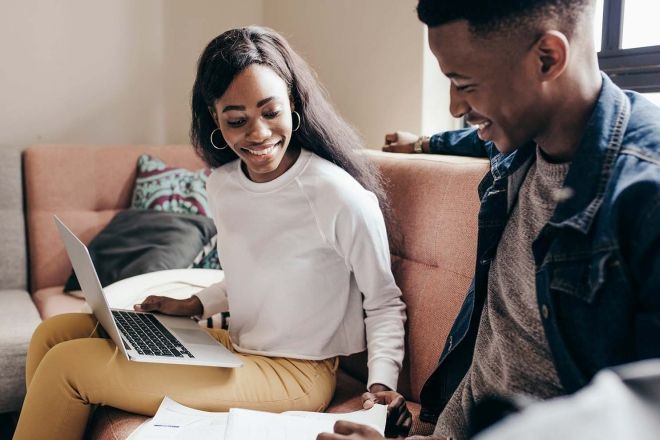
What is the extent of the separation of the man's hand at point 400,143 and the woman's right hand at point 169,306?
0.64 meters

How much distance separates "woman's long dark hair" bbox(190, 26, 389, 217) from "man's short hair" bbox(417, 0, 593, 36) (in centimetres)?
62

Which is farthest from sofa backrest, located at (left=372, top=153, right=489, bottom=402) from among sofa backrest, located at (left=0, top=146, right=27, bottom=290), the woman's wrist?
sofa backrest, located at (left=0, top=146, right=27, bottom=290)

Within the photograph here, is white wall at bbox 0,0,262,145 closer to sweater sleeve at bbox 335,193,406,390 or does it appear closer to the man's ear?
sweater sleeve at bbox 335,193,406,390

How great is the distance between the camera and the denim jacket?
0.74 metres

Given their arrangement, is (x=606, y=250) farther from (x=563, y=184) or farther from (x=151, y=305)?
(x=151, y=305)

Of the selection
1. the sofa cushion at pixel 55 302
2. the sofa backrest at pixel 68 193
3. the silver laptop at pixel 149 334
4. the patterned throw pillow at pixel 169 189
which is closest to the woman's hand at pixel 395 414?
the silver laptop at pixel 149 334

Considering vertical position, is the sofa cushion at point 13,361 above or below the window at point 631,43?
below

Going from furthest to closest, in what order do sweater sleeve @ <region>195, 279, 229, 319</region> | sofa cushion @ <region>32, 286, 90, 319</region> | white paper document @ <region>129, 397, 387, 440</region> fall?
sofa cushion @ <region>32, 286, 90, 319</region> < sweater sleeve @ <region>195, 279, 229, 319</region> < white paper document @ <region>129, 397, 387, 440</region>

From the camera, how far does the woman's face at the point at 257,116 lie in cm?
137

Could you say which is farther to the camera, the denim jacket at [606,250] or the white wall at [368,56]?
the white wall at [368,56]

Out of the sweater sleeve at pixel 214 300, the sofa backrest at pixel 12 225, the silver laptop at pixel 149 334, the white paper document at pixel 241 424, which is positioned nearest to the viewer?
the white paper document at pixel 241 424

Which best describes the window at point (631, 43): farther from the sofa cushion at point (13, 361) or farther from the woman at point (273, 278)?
the sofa cushion at point (13, 361)

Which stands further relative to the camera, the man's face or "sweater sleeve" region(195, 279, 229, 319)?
"sweater sleeve" region(195, 279, 229, 319)

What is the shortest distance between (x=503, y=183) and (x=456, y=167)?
0.32 meters
